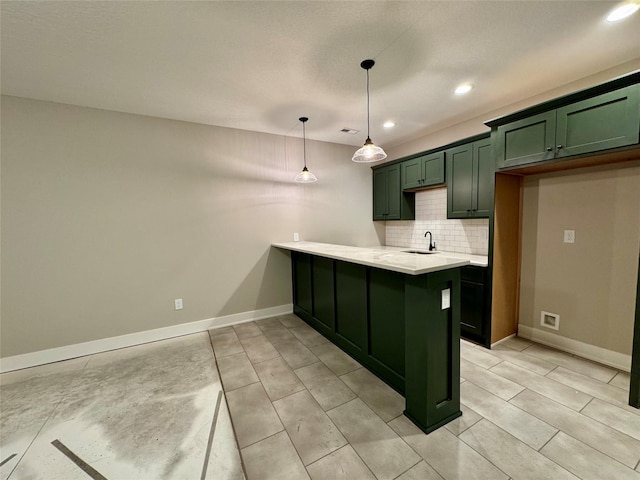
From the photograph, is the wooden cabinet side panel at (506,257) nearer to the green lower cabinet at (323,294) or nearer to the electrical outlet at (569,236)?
the electrical outlet at (569,236)

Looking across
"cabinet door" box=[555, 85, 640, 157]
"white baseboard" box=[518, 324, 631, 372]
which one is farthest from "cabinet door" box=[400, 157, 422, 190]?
"white baseboard" box=[518, 324, 631, 372]

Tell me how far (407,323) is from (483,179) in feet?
6.86

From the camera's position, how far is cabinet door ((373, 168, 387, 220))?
4.40 meters

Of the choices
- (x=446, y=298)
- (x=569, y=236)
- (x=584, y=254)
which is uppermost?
(x=569, y=236)

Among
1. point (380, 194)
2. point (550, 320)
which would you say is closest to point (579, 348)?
point (550, 320)

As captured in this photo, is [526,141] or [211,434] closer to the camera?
[211,434]

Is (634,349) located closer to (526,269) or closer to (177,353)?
(526,269)

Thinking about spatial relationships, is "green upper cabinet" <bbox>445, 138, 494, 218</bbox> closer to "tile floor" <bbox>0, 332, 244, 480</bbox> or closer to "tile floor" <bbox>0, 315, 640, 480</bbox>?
"tile floor" <bbox>0, 315, 640, 480</bbox>

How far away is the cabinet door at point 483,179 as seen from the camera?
273cm

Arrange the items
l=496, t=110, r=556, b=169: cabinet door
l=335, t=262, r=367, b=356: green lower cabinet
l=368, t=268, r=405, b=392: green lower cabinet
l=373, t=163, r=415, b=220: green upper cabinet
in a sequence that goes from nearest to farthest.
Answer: l=368, t=268, r=405, b=392: green lower cabinet < l=496, t=110, r=556, b=169: cabinet door < l=335, t=262, r=367, b=356: green lower cabinet < l=373, t=163, r=415, b=220: green upper cabinet

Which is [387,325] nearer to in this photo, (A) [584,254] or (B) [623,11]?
(A) [584,254]

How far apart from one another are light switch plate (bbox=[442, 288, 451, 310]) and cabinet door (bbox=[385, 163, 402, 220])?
2553 mm

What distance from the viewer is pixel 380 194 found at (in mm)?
4504

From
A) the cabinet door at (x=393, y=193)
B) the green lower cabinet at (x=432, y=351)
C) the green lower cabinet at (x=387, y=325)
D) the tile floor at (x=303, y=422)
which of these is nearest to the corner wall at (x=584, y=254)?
the tile floor at (x=303, y=422)
